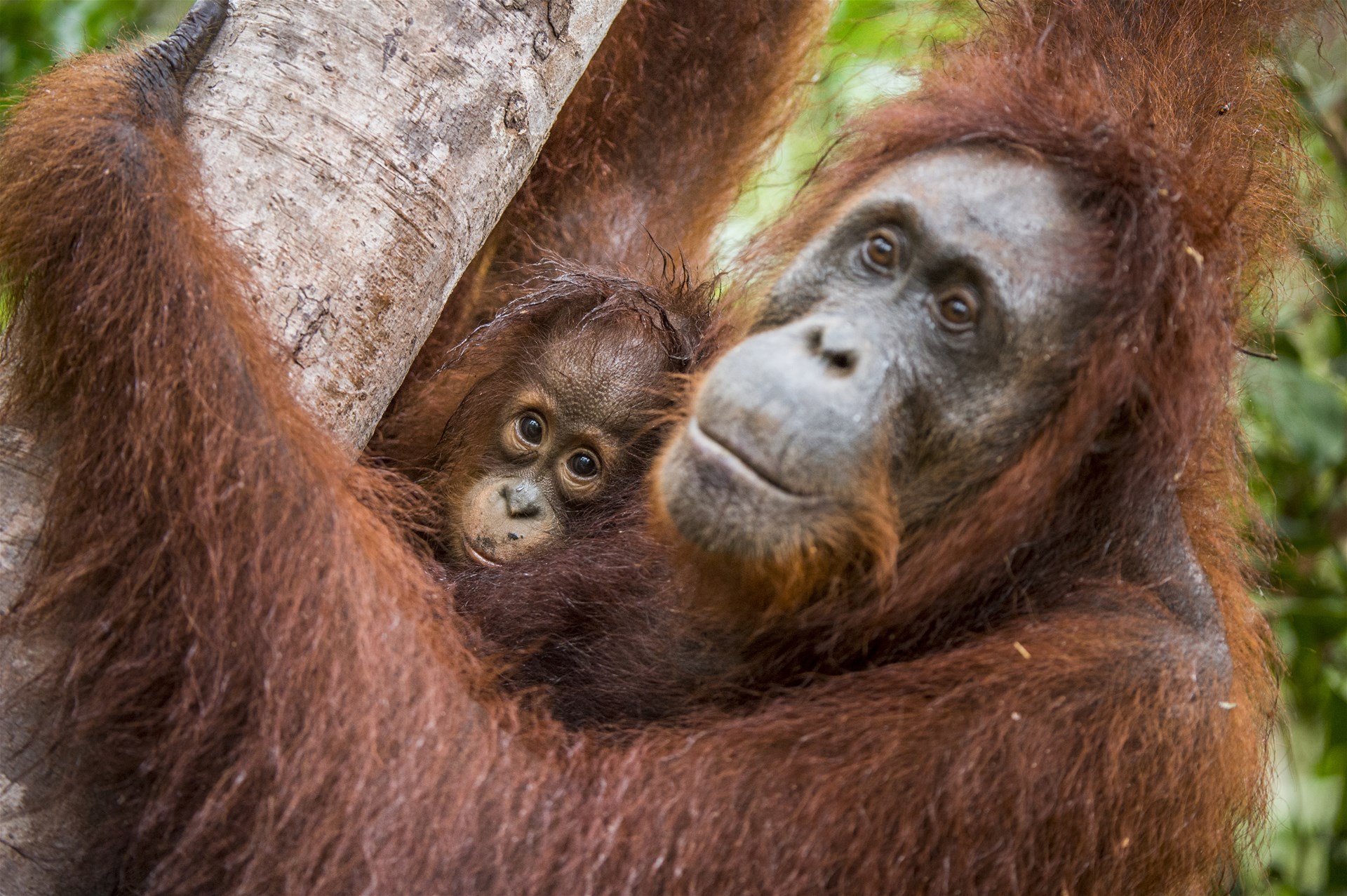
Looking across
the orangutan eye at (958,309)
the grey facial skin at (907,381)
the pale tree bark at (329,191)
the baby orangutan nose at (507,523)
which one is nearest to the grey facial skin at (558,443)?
the baby orangutan nose at (507,523)

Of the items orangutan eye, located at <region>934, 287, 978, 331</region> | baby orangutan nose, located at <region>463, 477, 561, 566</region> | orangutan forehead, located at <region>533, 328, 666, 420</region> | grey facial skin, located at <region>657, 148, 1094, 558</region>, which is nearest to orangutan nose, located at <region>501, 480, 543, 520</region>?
baby orangutan nose, located at <region>463, 477, 561, 566</region>

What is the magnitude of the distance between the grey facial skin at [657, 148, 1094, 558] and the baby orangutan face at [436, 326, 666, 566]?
755mm

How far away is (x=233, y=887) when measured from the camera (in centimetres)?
207

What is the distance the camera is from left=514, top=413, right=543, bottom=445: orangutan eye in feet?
9.80

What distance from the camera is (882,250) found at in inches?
85.6

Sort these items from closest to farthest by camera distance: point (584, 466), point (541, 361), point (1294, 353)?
point (584, 466), point (541, 361), point (1294, 353)

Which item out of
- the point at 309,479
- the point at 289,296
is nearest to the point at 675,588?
the point at 309,479

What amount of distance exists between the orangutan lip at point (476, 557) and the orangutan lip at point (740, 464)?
87 cm

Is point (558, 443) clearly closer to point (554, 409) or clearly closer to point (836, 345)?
point (554, 409)

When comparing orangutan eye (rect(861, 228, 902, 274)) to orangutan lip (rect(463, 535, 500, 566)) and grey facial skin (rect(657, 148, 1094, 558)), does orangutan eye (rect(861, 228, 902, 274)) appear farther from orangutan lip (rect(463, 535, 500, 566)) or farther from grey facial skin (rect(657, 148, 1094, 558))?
orangutan lip (rect(463, 535, 500, 566))

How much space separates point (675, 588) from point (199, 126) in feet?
3.98

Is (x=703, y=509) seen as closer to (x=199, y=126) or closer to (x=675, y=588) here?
(x=675, y=588)

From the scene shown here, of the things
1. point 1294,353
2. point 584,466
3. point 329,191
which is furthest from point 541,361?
point 1294,353

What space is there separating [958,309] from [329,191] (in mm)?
1071
